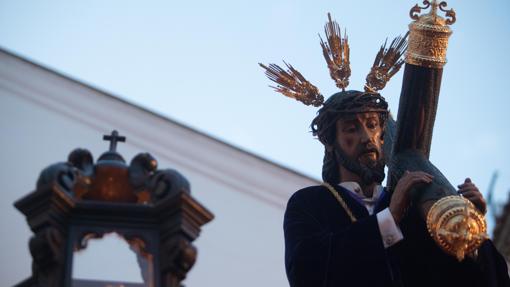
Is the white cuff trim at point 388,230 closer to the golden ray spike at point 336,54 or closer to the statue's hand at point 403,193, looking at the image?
the statue's hand at point 403,193

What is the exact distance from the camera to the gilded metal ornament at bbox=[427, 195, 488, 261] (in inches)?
219

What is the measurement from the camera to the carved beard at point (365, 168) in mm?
6012

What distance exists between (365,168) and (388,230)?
0.44m

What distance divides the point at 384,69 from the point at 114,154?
5.97 ft

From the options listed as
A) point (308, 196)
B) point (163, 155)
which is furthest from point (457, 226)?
point (163, 155)

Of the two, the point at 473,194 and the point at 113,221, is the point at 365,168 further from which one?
the point at 113,221

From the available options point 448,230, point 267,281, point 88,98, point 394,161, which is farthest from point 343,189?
point 88,98

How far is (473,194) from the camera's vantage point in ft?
18.9

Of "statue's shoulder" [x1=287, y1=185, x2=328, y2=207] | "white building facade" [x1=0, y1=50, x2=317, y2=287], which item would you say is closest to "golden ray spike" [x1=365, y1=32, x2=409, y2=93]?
"statue's shoulder" [x1=287, y1=185, x2=328, y2=207]

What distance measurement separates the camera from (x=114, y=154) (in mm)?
4910

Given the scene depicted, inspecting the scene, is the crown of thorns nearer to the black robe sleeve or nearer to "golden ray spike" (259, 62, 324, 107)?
"golden ray spike" (259, 62, 324, 107)

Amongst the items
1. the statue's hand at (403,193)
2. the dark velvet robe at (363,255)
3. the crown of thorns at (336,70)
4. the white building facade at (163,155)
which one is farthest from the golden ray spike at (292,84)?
the white building facade at (163,155)

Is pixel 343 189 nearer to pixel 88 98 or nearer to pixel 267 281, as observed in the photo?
pixel 267 281

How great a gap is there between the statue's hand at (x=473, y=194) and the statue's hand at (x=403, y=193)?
0.16 meters
